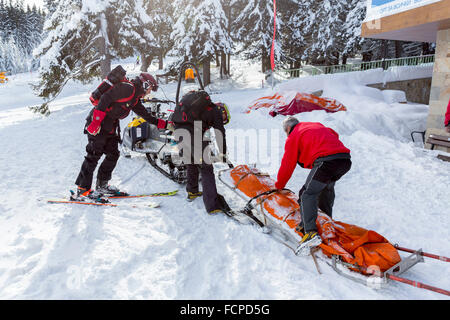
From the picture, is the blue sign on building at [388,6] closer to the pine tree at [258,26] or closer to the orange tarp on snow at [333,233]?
the orange tarp on snow at [333,233]

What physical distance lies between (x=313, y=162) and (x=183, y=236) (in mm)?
1765

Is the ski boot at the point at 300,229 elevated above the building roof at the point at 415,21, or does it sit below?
below

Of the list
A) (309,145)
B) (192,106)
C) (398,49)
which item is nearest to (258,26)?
(398,49)

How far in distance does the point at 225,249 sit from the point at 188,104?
2.04 m

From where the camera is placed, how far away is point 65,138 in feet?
28.8

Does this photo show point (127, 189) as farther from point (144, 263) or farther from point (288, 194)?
point (288, 194)

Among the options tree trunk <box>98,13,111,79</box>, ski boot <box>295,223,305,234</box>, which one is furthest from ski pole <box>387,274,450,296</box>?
tree trunk <box>98,13,111,79</box>

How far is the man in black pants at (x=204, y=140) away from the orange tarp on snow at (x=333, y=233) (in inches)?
15.1

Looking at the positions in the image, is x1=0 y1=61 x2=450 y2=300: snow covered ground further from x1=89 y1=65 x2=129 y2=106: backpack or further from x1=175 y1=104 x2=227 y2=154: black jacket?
x1=89 y1=65 x2=129 y2=106: backpack

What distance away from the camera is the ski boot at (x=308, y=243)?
3066 mm

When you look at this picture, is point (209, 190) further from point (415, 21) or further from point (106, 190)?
point (415, 21)

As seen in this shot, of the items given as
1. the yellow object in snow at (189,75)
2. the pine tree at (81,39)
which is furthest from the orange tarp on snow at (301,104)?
the pine tree at (81,39)

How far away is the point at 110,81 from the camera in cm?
436
